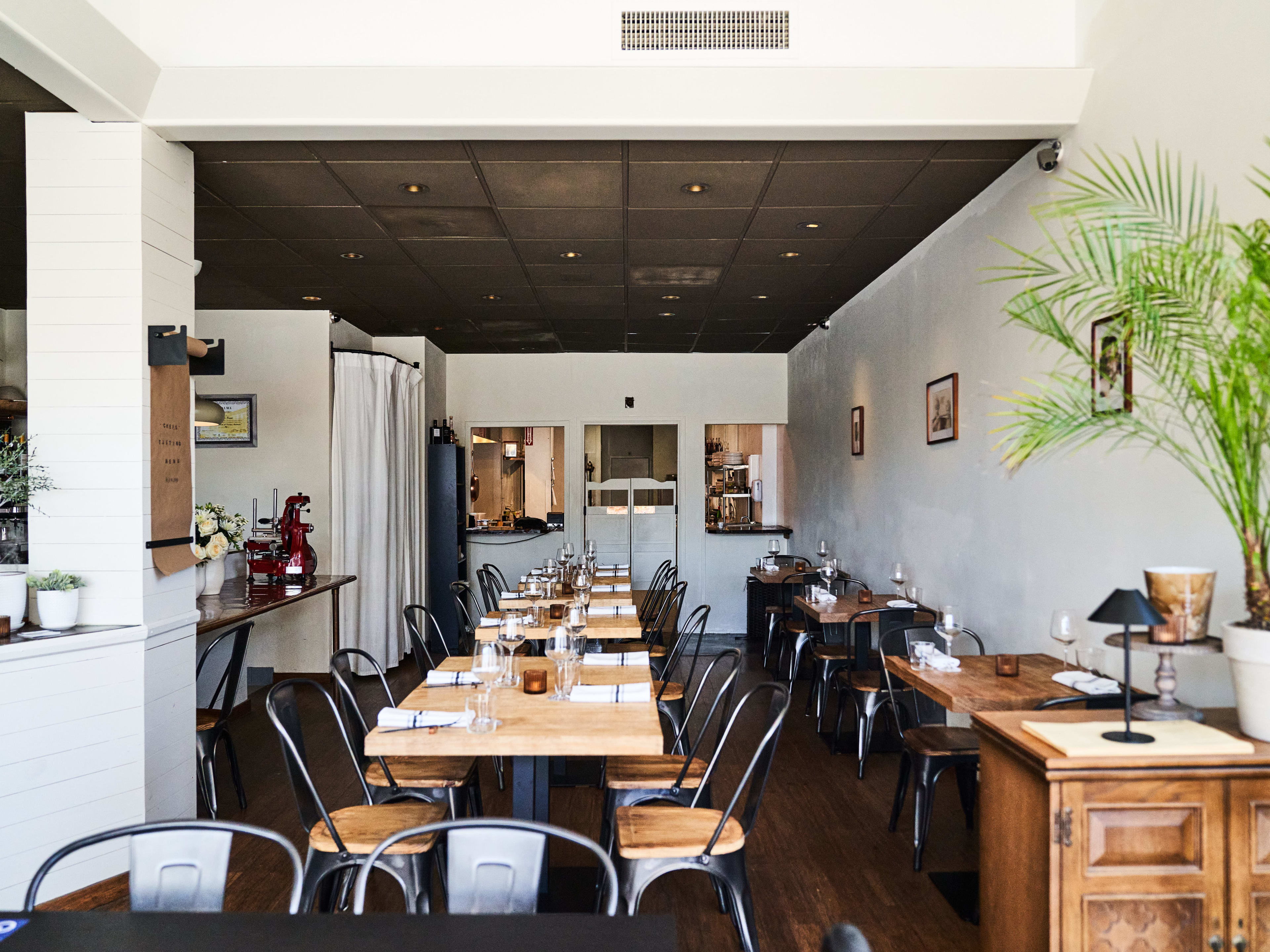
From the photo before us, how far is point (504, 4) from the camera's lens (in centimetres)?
363

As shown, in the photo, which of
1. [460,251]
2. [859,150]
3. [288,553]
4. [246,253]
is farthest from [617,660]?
[246,253]

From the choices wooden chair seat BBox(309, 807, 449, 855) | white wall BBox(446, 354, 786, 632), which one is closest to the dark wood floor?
wooden chair seat BBox(309, 807, 449, 855)

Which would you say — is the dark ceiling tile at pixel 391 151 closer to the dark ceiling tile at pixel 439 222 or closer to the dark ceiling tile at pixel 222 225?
the dark ceiling tile at pixel 439 222

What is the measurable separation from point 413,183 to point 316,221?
0.92m

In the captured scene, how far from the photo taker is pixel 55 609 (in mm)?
3359

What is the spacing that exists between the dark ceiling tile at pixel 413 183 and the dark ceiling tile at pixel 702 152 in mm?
835

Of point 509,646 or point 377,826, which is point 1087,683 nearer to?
point 509,646

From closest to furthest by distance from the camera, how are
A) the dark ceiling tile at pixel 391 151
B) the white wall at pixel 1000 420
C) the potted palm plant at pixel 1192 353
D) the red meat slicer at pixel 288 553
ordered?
1. the potted palm plant at pixel 1192 353
2. the white wall at pixel 1000 420
3. the dark ceiling tile at pixel 391 151
4. the red meat slicer at pixel 288 553

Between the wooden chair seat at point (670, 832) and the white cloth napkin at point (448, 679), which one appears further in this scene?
the white cloth napkin at point (448, 679)

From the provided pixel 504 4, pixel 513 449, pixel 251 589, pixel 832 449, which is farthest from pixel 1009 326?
pixel 513 449

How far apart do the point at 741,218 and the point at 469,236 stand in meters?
1.64

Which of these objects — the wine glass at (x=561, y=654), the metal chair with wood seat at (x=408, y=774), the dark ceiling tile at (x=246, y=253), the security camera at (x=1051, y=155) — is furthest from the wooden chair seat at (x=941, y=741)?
the dark ceiling tile at (x=246, y=253)

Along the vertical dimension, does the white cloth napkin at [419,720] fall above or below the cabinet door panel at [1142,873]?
above

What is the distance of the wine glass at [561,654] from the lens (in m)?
2.95
